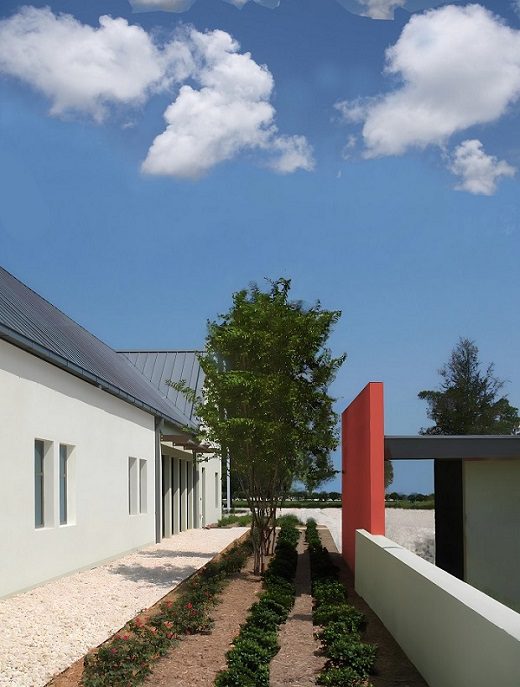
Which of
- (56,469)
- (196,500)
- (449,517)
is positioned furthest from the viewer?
(196,500)

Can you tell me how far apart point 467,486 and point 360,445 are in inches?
120

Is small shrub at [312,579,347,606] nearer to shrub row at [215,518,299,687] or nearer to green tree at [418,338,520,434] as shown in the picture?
shrub row at [215,518,299,687]

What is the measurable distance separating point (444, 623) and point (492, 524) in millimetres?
10625

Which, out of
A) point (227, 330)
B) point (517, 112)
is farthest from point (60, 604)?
point (517, 112)

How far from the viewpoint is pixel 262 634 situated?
9.92m

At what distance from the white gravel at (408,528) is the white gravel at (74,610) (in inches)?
293

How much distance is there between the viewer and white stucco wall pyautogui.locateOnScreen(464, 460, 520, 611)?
17266mm

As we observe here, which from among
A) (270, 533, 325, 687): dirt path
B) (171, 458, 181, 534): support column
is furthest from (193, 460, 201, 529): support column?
(270, 533, 325, 687): dirt path

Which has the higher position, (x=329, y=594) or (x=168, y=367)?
(x=168, y=367)

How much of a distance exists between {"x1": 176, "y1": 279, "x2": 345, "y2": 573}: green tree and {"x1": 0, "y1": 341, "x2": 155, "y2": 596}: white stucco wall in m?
2.54

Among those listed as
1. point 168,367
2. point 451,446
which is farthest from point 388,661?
point 168,367

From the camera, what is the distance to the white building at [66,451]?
13.3 m

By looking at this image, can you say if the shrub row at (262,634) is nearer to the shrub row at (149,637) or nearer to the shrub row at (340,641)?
the shrub row at (340,641)

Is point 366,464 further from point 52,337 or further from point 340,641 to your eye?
point 52,337
